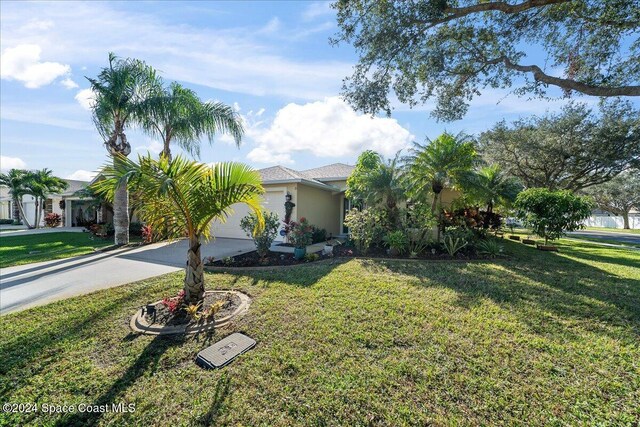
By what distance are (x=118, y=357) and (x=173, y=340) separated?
0.63 m

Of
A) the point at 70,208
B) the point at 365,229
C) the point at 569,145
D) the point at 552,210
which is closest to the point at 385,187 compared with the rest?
the point at 365,229

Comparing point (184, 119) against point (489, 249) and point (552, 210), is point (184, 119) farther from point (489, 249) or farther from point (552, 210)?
point (552, 210)

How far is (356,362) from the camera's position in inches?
124

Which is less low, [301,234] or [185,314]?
[301,234]

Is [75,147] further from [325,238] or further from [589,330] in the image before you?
[589,330]

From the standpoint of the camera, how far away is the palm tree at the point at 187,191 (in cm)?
395

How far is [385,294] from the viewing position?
17.5 ft

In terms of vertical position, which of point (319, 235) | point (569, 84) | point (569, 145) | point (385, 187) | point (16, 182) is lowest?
point (319, 235)

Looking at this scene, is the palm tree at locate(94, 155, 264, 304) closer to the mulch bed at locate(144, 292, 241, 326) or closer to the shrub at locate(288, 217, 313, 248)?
the mulch bed at locate(144, 292, 241, 326)

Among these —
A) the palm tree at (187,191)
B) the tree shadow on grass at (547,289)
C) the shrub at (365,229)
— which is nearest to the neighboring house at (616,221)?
the tree shadow on grass at (547,289)

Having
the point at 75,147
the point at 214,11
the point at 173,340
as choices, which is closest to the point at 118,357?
the point at 173,340

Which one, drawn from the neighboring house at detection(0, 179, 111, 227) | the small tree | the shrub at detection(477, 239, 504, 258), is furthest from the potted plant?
the neighboring house at detection(0, 179, 111, 227)

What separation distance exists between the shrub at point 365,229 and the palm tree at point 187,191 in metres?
5.26

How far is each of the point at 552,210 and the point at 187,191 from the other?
12.8m
